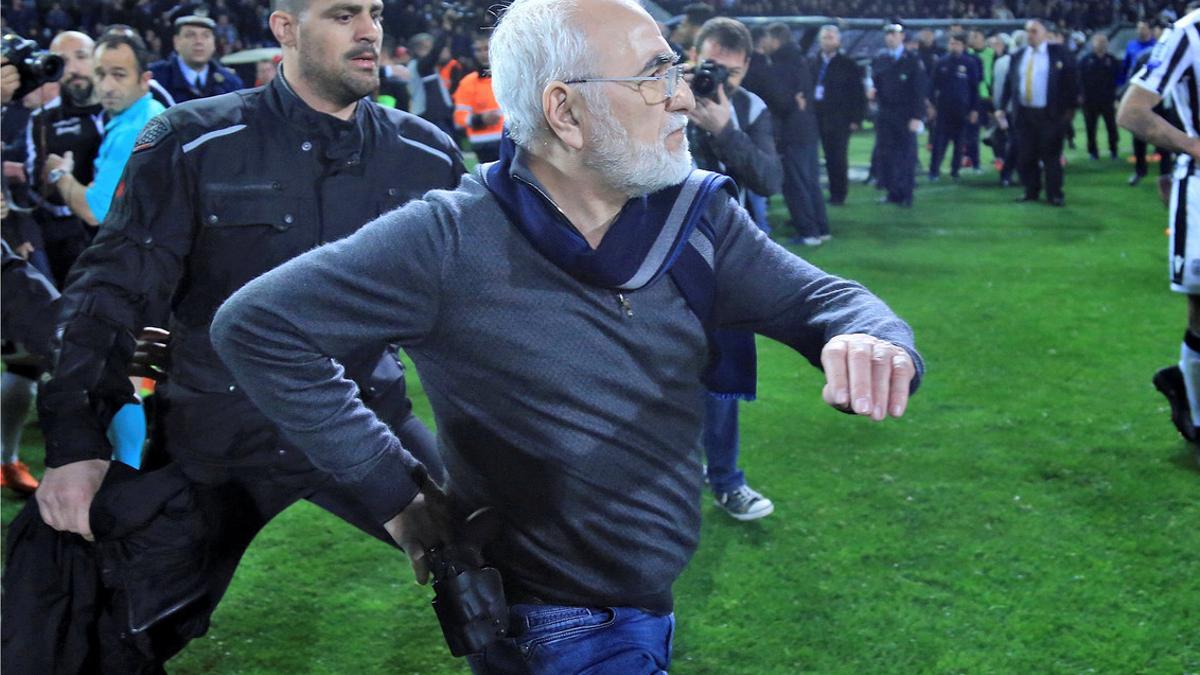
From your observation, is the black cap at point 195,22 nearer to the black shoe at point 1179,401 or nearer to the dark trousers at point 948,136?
the black shoe at point 1179,401

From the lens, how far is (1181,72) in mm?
5254

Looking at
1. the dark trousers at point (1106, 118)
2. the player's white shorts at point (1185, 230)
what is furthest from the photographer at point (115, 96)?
the dark trousers at point (1106, 118)

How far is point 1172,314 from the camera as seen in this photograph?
8.53 m

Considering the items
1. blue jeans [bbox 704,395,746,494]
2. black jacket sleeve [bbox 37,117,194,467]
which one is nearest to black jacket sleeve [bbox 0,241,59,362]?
black jacket sleeve [bbox 37,117,194,467]

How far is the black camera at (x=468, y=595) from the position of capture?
6.48ft

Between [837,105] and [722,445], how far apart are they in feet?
31.8

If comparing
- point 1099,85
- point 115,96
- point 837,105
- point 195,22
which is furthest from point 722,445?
point 1099,85

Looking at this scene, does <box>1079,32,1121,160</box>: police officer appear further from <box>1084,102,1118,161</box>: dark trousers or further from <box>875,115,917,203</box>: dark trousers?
<box>875,115,917,203</box>: dark trousers

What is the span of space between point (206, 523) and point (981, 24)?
82.2 ft

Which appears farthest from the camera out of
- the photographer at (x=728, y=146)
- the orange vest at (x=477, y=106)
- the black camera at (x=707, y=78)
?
the orange vest at (x=477, y=106)

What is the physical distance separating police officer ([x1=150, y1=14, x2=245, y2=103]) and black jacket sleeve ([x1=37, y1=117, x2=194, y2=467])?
619 cm

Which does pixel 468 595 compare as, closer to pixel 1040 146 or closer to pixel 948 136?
pixel 1040 146

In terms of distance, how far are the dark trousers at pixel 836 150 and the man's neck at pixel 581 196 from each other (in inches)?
485

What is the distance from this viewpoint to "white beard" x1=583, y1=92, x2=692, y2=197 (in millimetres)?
2041
